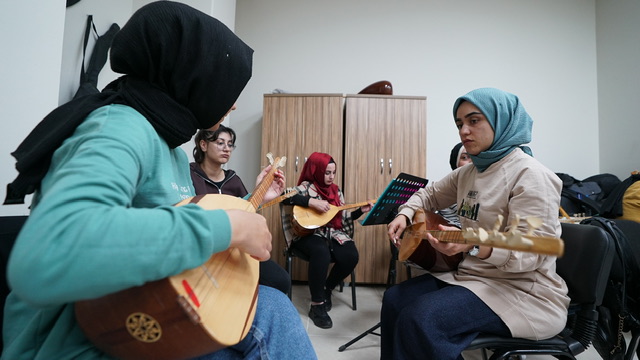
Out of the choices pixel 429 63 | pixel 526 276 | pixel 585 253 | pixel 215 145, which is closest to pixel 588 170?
pixel 429 63

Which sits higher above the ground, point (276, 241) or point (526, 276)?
point (526, 276)

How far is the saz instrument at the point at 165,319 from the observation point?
0.45 m

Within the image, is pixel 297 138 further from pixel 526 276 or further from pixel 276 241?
pixel 526 276

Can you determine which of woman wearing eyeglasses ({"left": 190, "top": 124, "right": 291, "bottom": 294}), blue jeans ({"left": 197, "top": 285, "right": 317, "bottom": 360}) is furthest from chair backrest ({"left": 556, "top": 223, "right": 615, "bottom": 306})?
woman wearing eyeglasses ({"left": 190, "top": 124, "right": 291, "bottom": 294})

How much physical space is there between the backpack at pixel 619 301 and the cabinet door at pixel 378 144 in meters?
1.78

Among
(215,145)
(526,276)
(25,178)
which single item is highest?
(215,145)

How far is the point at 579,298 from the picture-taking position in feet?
3.59

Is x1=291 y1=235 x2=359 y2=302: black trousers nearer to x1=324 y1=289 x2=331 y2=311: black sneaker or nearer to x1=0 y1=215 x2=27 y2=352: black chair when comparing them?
x1=324 y1=289 x2=331 y2=311: black sneaker

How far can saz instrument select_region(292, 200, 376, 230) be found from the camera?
2.39m

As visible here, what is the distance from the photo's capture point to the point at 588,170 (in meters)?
3.40

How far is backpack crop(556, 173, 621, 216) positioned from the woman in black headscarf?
3.30m

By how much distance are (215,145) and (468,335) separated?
1.94 m

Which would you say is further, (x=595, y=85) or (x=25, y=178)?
(x=595, y=85)

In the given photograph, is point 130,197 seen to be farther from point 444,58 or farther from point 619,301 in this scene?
point 444,58
